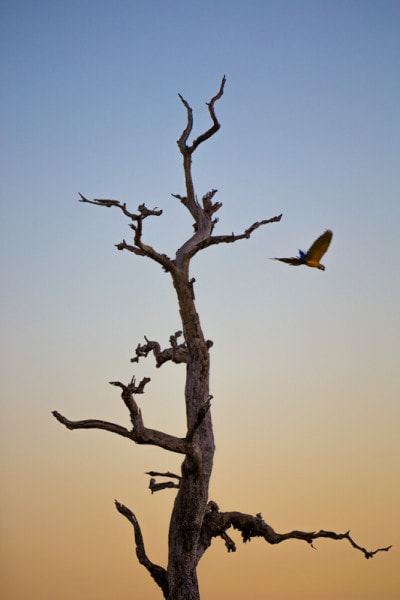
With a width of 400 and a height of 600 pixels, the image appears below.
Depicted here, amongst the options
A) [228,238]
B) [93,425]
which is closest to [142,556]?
[93,425]

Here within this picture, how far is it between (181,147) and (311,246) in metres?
2.75

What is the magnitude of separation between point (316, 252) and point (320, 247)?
0.32 ft

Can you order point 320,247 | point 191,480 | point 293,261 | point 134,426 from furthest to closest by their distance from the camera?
point 191,480, point 293,261, point 320,247, point 134,426

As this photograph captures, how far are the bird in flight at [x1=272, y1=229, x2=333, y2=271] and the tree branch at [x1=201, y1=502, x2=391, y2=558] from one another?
415 centimetres

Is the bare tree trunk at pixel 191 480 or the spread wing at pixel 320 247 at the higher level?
the spread wing at pixel 320 247

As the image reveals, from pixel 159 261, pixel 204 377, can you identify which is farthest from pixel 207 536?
pixel 159 261

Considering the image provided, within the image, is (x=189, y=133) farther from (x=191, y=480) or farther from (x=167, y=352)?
(x=191, y=480)

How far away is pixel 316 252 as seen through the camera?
13062 mm

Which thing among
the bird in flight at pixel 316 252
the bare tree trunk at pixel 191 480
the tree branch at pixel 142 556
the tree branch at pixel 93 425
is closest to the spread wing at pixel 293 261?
the bird in flight at pixel 316 252

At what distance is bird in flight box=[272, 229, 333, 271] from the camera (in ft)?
42.6

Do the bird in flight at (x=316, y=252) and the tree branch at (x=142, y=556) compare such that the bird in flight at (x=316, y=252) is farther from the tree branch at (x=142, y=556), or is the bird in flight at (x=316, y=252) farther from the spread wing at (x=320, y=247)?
the tree branch at (x=142, y=556)

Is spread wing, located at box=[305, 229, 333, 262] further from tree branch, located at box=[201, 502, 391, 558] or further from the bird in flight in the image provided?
tree branch, located at box=[201, 502, 391, 558]

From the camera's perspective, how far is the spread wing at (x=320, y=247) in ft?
42.6

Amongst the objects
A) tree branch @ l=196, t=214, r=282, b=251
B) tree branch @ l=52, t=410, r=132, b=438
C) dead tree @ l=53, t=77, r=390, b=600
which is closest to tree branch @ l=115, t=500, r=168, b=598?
dead tree @ l=53, t=77, r=390, b=600
